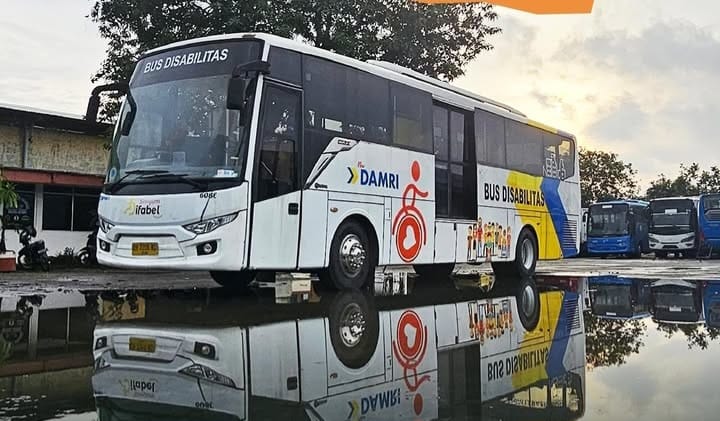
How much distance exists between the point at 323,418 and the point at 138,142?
246 inches

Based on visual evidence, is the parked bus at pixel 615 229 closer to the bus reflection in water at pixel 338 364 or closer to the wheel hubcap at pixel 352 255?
the wheel hubcap at pixel 352 255

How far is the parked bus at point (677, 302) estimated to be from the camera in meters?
8.35

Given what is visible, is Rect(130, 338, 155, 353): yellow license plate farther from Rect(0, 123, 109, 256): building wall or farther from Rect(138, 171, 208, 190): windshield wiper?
Rect(0, 123, 109, 256): building wall

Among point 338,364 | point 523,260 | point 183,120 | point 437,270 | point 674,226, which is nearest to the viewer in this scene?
point 338,364

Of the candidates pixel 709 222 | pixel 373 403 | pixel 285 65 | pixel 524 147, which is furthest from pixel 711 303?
pixel 709 222

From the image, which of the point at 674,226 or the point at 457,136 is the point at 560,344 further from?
the point at 674,226

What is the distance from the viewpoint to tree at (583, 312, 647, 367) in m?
5.74

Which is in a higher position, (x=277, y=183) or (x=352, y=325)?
(x=277, y=183)

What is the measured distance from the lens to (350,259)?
10.2m

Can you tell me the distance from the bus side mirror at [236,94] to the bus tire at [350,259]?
7.87 feet

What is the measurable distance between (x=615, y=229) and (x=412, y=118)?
1065 inches

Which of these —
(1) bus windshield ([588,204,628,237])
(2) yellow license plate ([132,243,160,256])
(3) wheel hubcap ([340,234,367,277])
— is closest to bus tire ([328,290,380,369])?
(3) wheel hubcap ([340,234,367,277])

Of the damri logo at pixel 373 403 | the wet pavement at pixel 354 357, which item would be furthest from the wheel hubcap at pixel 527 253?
the damri logo at pixel 373 403

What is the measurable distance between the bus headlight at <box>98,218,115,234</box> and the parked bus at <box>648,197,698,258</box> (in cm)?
3057
